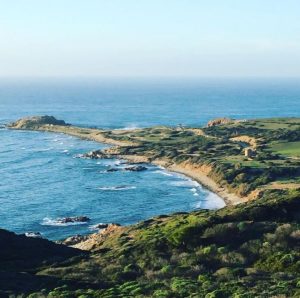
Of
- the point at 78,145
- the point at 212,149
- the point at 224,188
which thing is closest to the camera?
the point at 224,188

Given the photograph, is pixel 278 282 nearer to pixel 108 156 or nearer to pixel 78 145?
pixel 108 156

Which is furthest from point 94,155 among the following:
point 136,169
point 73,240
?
point 73,240

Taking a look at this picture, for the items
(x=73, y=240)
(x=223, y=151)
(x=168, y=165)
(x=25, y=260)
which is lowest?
(x=73, y=240)

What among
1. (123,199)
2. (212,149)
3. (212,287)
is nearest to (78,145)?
(212,149)

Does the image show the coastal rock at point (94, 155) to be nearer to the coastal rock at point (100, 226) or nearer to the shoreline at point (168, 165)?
the shoreline at point (168, 165)

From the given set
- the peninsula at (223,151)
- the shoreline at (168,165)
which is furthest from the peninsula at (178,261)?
the peninsula at (223,151)

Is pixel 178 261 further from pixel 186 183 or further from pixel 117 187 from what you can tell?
pixel 186 183

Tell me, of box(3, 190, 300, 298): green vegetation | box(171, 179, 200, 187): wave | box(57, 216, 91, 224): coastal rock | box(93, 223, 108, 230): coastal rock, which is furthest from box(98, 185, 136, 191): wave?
box(3, 190, 300, 298): green vegetation

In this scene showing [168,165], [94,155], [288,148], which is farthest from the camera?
[94,155]
